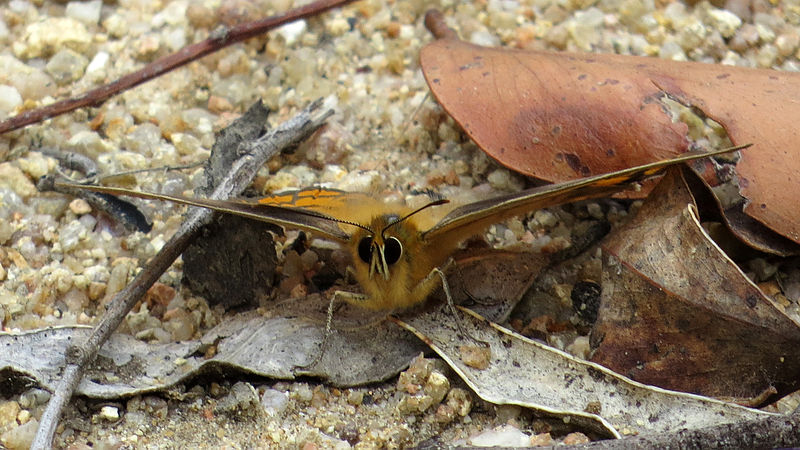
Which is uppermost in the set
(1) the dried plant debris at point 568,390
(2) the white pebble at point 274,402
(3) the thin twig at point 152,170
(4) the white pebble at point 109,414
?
(3) the thin twig at point 152,170

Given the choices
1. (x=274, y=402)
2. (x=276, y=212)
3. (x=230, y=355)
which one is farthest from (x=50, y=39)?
(x=274, y=402)

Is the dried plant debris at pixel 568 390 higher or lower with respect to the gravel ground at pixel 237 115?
lower

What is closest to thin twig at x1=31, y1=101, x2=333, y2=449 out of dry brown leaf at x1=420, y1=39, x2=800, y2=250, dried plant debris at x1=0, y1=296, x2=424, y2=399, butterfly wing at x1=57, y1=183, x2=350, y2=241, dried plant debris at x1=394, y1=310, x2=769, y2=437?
dried plant debris at x1=0, y1=296, x2=424, y2=399

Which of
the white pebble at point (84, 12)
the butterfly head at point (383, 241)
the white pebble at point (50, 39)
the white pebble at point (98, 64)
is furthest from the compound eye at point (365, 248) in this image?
the white pebble at point (84, 12)

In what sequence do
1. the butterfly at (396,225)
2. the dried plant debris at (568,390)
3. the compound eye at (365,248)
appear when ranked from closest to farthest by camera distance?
the dried plant debris at (568,390), the butterfly at (396,225), the compound eye at (365,248)

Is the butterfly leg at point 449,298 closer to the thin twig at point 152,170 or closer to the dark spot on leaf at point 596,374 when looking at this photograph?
the dark spot on leaf at point 596,374

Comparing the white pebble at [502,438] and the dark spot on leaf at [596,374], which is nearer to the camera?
the white pebble at [502,438]

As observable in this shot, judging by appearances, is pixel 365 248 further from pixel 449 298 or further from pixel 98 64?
pixel 98 64
